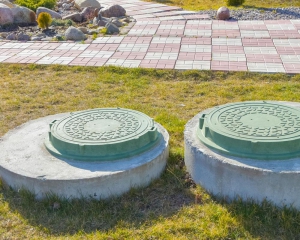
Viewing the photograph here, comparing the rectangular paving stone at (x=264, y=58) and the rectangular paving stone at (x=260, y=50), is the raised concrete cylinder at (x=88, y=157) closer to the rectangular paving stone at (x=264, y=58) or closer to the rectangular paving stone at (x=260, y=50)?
the rectangular paving stone at (x=264, y=58)

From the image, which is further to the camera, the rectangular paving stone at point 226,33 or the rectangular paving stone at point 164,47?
the rectangular paving stone at point 226,33

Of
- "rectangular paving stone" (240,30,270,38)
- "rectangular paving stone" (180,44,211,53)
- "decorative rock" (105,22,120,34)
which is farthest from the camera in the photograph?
"decorative rock" (105,22,120,34)

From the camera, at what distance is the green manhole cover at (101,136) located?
3131 millimetres

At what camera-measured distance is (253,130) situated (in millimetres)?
3100

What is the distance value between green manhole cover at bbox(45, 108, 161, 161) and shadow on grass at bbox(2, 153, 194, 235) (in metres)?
0.32

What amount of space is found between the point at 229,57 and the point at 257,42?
50.4 inches

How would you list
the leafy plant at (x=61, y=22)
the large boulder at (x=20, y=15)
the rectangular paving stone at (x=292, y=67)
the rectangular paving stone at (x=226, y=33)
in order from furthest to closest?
the large boulder at (x=20, y=15) → the leafy plant at (x=61, y=22) → the rectangular paving stone at (x=226, y=33) → the rectangular paving stone at (x=292, y=67)

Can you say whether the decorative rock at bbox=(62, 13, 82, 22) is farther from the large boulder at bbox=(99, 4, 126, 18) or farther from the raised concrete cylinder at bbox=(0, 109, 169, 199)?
the raised concrete cylinder at bbox=(0, 109, 169, 199)

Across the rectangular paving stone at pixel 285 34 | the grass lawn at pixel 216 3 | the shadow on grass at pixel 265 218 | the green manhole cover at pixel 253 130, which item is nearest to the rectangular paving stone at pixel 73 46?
the rectangular paving stone at pixel 285 34

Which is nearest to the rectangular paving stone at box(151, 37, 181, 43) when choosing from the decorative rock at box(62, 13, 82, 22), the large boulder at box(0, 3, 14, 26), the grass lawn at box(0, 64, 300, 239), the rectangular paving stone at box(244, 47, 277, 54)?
the rectangular paving stone at box(244, 47, 277, 54)

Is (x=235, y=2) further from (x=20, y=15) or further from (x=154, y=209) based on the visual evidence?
(x=154, y=209)

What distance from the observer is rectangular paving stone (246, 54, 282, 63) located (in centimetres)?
644

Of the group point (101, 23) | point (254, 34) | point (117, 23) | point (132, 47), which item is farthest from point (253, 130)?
point (101, 23)

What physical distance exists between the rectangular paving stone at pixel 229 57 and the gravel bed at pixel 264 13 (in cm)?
370
